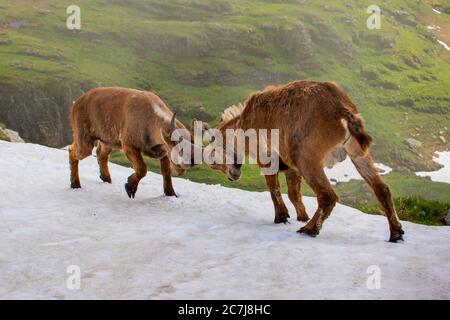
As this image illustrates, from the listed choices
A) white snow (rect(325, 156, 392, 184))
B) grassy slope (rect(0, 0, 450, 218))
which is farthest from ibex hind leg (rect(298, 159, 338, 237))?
grassy slope (rect(0, 0, 450, 218))

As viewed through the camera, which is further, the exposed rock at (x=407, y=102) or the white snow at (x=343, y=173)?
the exposed rock at (x=407, y=102)

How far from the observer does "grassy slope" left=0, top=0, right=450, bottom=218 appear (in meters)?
122

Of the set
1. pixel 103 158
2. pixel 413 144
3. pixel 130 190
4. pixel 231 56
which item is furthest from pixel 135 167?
pixel 231 56

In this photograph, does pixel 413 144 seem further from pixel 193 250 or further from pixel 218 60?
pixel 193 250

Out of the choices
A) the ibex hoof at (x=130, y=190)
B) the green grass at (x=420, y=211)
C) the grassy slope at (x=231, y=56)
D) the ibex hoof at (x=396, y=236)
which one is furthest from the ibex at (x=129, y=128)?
the grassy slope at (x=231, y=56)

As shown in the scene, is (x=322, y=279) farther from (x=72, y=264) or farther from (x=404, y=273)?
(x=72, y=264)

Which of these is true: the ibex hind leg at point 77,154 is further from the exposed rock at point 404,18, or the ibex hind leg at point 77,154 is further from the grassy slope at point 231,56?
the exposed rock at point 404,18

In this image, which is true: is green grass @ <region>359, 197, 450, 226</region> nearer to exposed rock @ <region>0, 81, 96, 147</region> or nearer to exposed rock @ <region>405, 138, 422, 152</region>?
exposed rock @ <region>0, 81, 96, 147</region>

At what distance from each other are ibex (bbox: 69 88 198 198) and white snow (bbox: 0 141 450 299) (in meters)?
0.98

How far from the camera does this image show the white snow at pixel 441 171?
367 ft

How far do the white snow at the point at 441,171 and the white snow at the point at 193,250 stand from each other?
345 feet

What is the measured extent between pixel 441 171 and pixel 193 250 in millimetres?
117805

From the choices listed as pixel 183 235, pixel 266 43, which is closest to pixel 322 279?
pixel 183 235
